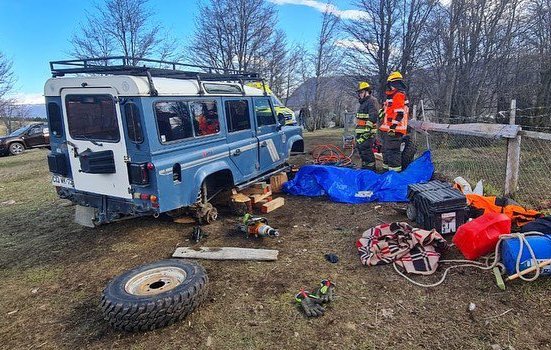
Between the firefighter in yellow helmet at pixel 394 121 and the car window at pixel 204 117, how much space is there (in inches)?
138

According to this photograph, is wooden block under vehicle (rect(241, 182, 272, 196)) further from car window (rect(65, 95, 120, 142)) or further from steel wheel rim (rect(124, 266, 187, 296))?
steel wheel rim (rect(124, 266, 187, 296))

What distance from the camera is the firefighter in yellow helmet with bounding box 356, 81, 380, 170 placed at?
7.79m

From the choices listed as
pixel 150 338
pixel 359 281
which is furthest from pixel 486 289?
pixel 150 338

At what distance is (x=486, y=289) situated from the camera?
10.8 feet

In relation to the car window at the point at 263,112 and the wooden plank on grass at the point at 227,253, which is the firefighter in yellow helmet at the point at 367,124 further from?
the wooden plank on grass at the point at 227,253

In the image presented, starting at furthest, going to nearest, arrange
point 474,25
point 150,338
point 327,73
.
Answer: point 327,73 → point 474,25 → point 150,338

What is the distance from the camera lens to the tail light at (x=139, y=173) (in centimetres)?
422

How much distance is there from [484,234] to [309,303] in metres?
1.92

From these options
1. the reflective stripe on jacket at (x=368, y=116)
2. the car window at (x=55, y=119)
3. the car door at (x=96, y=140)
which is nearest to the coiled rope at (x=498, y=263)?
the car door at (x=96, y=140)

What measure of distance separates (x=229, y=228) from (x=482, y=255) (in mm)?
3239

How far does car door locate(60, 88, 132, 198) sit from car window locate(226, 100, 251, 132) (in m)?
1.87

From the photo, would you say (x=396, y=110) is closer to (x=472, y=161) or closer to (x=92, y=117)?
(x=472, y=161)

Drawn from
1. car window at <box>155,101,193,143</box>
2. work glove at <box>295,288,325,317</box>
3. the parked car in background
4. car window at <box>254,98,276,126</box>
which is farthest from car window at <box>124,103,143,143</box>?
the parked car in background

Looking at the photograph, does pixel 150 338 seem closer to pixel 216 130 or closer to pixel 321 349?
pixel 321 349
